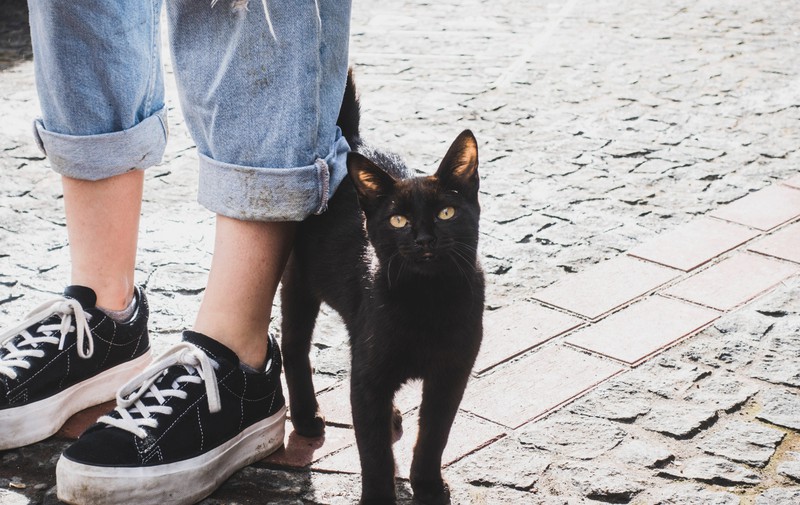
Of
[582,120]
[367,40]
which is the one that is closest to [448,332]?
[582,120]

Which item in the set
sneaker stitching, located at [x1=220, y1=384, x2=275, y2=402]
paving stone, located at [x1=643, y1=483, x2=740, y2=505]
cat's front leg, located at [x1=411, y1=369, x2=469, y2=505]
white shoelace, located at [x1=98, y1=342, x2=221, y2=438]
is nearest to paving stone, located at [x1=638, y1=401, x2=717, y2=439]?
paving stone, located at [x1=643, y1=483, x2=740, y2=505]

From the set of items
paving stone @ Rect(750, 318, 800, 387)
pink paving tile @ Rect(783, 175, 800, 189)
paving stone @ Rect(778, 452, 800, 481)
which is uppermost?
pink paving tile @ Rect(783, 175, 800, 189)

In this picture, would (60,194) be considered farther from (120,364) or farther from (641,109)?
(641,109)

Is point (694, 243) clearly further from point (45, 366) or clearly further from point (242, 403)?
point (45, 366)

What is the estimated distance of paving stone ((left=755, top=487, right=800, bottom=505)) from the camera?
80.1 inches

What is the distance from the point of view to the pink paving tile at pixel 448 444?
2.22m

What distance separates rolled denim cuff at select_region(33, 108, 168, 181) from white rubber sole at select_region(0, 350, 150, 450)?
0.49 meters

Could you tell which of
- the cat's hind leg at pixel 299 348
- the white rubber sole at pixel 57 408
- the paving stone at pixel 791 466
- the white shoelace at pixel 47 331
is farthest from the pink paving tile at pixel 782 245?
the white shoelace at pixel 47 331

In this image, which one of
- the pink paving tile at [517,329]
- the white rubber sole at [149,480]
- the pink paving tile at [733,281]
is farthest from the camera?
the pink paving tile at [733,281]

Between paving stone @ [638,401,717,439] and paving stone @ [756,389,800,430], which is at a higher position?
paving stone @ [756,389,800,430]

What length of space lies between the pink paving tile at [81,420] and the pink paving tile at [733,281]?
1669 millimetres

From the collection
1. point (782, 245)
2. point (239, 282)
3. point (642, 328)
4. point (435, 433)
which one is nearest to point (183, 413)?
point (239, 282)

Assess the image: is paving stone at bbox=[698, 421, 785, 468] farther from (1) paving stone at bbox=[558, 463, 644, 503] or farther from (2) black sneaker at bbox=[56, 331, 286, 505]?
(2) black sneaker at bbox=[56, 331, 286, 505]

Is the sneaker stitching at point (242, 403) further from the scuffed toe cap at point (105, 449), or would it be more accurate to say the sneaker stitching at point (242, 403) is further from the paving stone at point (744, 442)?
the paving stone at point (744, 442)
